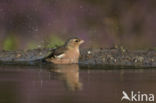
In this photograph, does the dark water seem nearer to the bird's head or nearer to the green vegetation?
the bird's head

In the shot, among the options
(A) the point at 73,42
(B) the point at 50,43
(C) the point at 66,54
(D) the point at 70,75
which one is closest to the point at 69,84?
(D) the point at 70,75

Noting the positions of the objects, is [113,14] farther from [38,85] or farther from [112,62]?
[38,85]

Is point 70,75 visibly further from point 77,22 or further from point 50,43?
point 77,22

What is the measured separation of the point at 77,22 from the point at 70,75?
4452 mm

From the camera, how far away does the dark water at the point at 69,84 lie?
922cm

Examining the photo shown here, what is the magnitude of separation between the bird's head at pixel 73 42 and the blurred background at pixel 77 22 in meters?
0.86

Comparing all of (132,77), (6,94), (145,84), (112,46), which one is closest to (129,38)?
(112,46)

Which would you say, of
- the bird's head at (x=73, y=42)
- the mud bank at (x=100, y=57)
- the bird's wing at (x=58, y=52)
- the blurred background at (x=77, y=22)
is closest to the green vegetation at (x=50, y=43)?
the blurred background at (x=77, y=22)

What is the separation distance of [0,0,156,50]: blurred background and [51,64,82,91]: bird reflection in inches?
84.3

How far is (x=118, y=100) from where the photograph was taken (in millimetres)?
8969

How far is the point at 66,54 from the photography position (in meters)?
14.6

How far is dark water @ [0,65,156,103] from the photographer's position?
9.22 m

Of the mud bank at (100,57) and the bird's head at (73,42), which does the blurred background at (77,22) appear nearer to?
the mud bank at (100,57)

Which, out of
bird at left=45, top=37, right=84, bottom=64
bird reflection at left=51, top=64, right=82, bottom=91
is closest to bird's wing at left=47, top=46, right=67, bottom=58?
bird at left=45, top=37, right=84, bottom=64
